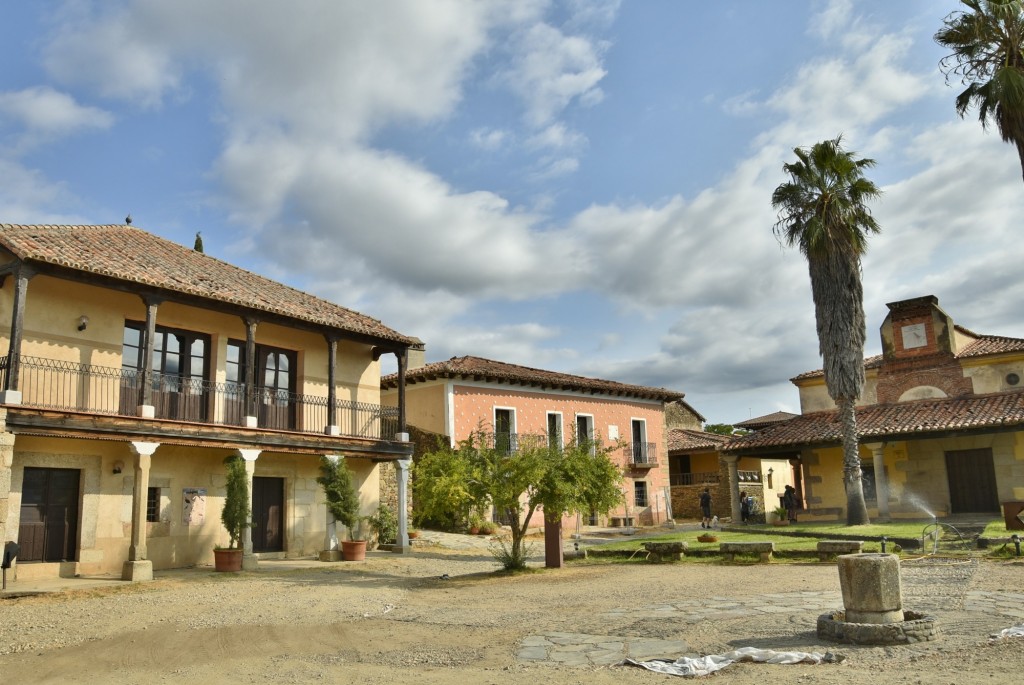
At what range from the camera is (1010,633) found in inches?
288

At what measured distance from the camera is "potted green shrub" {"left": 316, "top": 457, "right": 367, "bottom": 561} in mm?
18578

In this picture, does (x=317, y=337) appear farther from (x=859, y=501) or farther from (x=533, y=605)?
(x=859, y=501)

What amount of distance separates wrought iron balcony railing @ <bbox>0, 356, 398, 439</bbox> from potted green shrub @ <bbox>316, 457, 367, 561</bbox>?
140cm

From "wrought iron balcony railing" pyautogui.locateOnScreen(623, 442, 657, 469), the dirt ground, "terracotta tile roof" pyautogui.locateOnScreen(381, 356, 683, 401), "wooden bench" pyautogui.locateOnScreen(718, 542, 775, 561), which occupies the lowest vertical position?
the dirt ground

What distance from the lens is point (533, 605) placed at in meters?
11.2

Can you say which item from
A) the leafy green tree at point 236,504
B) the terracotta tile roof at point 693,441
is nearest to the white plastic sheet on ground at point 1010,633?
the leafy green tree at point 236,504

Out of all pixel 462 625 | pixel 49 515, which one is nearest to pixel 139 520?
pixel 49 515

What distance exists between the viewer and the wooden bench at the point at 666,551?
16922mm

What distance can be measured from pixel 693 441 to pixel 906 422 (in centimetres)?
1517

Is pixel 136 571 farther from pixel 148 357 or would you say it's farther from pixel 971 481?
pixel 971 481

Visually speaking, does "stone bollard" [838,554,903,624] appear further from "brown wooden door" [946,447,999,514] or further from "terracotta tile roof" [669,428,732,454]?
"terracotta tile roof" [669,428,732,454]

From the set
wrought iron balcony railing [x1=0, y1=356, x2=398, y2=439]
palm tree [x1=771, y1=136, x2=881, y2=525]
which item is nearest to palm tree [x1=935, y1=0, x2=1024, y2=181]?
palm tree [x1=771, y1=136, x2=881, y2=525]

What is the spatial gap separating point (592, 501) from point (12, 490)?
10910 mm

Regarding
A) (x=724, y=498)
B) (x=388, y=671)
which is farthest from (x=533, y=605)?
(x=724, y=498)
